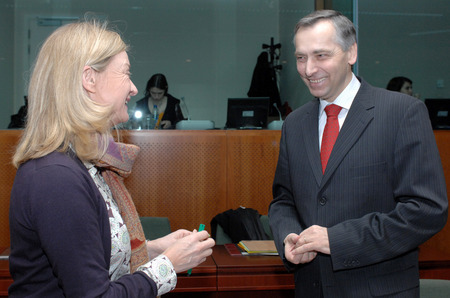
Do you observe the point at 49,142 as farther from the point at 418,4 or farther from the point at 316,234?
the point at 418,4

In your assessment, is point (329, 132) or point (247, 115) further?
point (247, 115)

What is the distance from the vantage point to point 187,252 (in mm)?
1268

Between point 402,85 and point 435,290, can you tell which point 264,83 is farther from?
point 435,290

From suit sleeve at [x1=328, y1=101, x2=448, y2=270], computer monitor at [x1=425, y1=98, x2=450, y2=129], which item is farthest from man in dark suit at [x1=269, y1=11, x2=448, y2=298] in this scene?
computer monitor at [x1=425, y1=98, x2=450, y2=129]

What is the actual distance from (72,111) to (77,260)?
36 cm

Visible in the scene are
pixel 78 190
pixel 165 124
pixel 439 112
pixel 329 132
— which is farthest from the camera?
pixel 165 124

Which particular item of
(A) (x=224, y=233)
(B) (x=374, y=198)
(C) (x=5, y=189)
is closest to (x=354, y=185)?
(B) (x=374, y=198)

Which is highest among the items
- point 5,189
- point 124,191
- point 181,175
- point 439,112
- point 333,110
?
point 439,112

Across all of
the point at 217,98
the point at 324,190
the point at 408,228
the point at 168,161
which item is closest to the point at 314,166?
the point at 324,190

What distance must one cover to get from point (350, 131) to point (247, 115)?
11.4 ft

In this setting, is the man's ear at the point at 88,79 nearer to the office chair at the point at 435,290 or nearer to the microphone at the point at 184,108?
the office chair at the point at 435,290

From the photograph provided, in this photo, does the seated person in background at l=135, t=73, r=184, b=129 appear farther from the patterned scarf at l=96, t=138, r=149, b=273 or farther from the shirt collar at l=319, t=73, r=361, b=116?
the patterned scarf at l=96, t=138, r=149, b=273

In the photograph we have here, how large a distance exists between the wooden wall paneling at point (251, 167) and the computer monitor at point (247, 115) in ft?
2.68

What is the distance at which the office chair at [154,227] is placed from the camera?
322 centimetres
